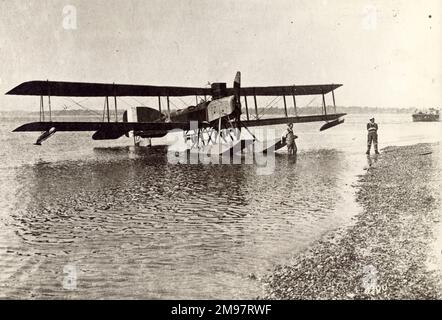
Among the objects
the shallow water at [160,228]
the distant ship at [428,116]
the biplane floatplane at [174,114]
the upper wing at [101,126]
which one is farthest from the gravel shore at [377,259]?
the distant ship at [428,116]

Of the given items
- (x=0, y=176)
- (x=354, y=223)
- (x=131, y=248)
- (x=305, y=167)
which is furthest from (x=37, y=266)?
(x=305, y=167)

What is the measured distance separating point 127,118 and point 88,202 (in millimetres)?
17975

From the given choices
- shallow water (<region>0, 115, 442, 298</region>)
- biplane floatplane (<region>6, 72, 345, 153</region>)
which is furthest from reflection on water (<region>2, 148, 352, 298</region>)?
biplane floatplane (<region>6, 72, 345, 153</region>)

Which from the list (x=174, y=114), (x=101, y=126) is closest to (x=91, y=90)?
(x=101, y=126)

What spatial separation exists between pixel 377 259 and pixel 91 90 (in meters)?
15.8

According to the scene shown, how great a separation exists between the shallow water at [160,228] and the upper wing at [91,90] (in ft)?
12.7

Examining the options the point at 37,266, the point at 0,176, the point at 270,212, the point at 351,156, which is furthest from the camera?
the point at 351,156

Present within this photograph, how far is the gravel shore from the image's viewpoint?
4.18 meters

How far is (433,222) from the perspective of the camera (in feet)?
20.8

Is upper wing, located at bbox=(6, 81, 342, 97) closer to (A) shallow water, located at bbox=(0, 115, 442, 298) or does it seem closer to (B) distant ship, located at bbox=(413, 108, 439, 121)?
(A) shallow water, located at bbox=(0, 115, 442, 298)

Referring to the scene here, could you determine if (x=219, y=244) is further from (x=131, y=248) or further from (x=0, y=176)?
(x=0, y=176)

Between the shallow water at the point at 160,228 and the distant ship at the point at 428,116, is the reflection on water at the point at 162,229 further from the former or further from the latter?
the distant ship at the point at 428,116

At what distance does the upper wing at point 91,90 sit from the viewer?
50.4ft

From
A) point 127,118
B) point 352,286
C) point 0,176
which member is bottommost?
point 352,286
